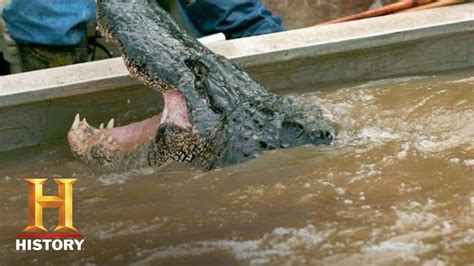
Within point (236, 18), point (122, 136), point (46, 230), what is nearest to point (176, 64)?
point (122, 136)

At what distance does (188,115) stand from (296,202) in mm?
878

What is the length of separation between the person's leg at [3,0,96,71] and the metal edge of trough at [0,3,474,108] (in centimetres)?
66

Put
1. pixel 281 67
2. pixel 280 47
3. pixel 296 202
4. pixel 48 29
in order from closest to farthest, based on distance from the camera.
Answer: pixel 296 202
pixel 280 47
pixel 281 67
pixel 48 29

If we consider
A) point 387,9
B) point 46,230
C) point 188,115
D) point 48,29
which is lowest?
point 46,230

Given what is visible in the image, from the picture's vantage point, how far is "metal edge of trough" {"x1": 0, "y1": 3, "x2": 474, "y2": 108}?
4.44 m

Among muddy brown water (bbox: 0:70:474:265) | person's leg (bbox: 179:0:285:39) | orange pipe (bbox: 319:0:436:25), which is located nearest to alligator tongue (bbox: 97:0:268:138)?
muddy brown water (bbox: 0:70:474:265)

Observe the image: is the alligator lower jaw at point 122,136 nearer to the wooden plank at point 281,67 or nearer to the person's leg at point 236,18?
the wooden plank at point 281,67

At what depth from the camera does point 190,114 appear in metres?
4.11

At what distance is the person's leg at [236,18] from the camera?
583 cm

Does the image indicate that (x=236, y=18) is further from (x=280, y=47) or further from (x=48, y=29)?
(x=48, y=29)

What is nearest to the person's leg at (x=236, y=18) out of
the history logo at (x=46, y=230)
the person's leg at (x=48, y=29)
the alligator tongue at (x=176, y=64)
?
the person's leg at (x=48, y=29)

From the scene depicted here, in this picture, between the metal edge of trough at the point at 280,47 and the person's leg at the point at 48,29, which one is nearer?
the metal edge of trough at the point at 280,47

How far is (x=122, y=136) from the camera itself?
4.32 metres

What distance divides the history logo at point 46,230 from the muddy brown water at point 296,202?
44 millimetres
